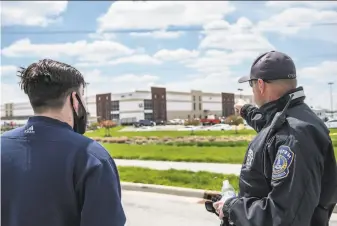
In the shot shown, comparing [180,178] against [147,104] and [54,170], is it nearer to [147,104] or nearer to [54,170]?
[54,170]

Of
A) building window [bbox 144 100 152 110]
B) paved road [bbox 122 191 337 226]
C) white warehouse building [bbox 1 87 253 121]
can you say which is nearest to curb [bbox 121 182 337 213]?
paved road [bbox 122 191 337 226]

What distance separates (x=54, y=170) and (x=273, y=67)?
137 centimetres

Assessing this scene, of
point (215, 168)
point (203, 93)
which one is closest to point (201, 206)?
point (215, 168)

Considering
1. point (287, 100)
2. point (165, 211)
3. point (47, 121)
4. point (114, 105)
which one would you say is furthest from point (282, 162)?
point (114, 105)

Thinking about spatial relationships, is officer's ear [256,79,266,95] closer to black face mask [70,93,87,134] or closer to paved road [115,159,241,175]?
black face mask [70,93,87,134]

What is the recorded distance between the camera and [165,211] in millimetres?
7008

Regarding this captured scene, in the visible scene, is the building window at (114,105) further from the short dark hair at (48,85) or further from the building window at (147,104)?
the short dark hair at (48,85)

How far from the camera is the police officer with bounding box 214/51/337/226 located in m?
2.03

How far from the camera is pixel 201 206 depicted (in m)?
7.31

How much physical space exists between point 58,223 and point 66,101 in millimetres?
545

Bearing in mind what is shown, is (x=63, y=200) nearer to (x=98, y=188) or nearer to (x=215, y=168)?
(x=98, y=188)

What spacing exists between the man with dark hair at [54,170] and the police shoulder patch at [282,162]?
0.83 meters

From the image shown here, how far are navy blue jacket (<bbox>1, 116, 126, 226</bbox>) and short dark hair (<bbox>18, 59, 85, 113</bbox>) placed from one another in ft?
0.29

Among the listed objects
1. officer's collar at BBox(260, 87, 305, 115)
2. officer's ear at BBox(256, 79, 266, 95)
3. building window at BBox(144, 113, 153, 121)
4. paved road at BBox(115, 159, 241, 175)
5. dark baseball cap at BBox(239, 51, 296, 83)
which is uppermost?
dark baseball cap at BBox(239, 51, 296, 83)
